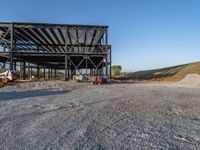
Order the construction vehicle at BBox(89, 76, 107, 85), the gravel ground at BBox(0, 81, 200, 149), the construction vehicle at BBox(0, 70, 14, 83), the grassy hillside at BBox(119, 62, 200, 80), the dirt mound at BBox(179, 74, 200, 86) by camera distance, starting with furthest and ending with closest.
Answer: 1. the grassy hillside at BBox(119, 62, 200, 80)
2. the construction vehicle at BBox(0, 70, 14, 83)
3. the dirt mound at BBox(179, 74, 200, 86)
4. the construction vehicle at BBox(89, 76, 107, 85)
5. the gravel ground at BBox(0, 81, 200, 149)

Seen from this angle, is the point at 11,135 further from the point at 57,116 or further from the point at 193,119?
the point at 193,119

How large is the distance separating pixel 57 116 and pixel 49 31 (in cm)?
1552

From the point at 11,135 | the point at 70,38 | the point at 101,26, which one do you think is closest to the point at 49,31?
the point at 70,38

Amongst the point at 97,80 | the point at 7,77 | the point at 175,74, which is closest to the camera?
the point at 97,80

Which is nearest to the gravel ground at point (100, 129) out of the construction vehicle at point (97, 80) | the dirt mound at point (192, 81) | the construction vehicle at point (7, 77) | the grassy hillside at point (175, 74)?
the construction vehicle at point (97, 80)

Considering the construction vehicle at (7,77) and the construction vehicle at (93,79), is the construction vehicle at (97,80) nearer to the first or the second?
the construction vehicle at (93,79)

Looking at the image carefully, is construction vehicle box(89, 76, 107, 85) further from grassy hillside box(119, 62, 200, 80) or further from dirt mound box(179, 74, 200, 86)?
grassy hillside box(119, 62, 200, 80)

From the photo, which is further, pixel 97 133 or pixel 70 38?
pixel 70 38

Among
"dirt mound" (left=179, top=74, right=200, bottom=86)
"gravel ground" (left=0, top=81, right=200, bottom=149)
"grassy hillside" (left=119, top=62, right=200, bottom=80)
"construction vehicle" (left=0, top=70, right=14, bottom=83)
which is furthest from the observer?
"grassy hillside" (left=119, top=62, right=200, bottom=80)

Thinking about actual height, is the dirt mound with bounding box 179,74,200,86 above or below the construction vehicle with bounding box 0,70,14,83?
below

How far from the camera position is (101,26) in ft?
61.3

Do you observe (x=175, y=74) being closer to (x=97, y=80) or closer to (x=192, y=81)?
(x=192, y=81)

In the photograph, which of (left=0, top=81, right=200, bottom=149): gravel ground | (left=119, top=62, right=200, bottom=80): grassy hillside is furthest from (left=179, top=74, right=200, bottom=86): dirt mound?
(left=0, top=81, right=200, bottom=149): gravel ground

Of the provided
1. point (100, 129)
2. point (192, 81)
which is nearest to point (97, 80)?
point (192, 81)
